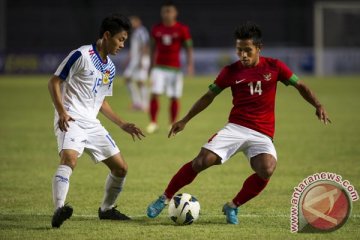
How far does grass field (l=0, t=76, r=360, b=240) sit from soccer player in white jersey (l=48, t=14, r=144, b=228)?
42 centimetres

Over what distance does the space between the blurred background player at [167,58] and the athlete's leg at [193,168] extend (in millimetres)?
8022

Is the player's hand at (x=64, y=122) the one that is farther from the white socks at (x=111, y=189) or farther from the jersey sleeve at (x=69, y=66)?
the white socks at (x=111, y=189)

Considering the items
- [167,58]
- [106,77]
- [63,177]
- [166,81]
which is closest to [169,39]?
[167,58]

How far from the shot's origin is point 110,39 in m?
6.98

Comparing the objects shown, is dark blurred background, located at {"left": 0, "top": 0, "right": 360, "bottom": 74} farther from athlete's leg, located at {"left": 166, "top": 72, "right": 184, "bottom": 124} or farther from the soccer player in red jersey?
the soccer player in red jersey

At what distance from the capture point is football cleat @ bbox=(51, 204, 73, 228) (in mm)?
6414

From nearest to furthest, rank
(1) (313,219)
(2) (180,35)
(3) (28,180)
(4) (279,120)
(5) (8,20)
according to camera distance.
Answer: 1. (1) (313,219)
2. (3) (28,180)
3. (2) (180,35)
4. (4) (279,120)
5. (5) (8,20)

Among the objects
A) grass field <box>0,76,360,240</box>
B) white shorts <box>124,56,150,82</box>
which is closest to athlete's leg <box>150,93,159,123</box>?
grass field <box>0,76,360,240</box>

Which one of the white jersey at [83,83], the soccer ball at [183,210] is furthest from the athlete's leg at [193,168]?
the white jersey at [83,83]

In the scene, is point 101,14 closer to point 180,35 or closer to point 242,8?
point 242,8

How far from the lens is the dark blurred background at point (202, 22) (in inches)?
1362

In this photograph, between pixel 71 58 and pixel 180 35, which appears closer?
pixel 71 58

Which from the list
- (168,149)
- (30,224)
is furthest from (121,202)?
(168,149)

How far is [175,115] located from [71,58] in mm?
8561
